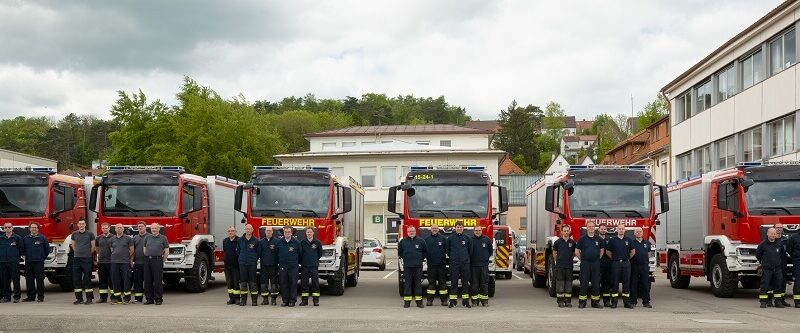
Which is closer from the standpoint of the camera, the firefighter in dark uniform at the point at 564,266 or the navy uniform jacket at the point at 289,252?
the firefighter in dark uniform at the point at 564,266

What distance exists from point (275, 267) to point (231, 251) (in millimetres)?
1175

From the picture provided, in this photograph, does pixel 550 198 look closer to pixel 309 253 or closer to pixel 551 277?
pixel 551 277

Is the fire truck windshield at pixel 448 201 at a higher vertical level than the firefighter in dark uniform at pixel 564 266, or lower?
higher

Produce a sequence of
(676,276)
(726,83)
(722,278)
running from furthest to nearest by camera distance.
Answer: (726,83) < (676,276) < (722,278)

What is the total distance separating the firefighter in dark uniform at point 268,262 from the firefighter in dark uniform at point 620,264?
6.83 meters

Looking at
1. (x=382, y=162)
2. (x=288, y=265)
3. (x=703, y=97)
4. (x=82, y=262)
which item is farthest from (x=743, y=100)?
(x=382, y=162)

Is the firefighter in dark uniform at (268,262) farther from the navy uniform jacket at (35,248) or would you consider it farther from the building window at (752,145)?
the building window at (752,145)

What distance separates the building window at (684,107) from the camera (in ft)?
156

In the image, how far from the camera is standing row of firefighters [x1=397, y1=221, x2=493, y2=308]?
1975cm

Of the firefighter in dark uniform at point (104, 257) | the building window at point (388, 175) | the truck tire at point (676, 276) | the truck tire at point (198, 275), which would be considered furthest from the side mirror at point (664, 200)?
the building window at point (388, 175)

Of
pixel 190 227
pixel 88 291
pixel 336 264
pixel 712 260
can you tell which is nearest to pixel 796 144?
pixel 712 260

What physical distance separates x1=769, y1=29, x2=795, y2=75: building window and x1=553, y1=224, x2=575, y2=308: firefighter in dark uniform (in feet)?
55.9

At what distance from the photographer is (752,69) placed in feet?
124

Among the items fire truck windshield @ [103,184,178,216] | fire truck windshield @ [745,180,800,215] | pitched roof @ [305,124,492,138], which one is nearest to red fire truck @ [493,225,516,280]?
fire truck windshield @ [745,180,800,215]
